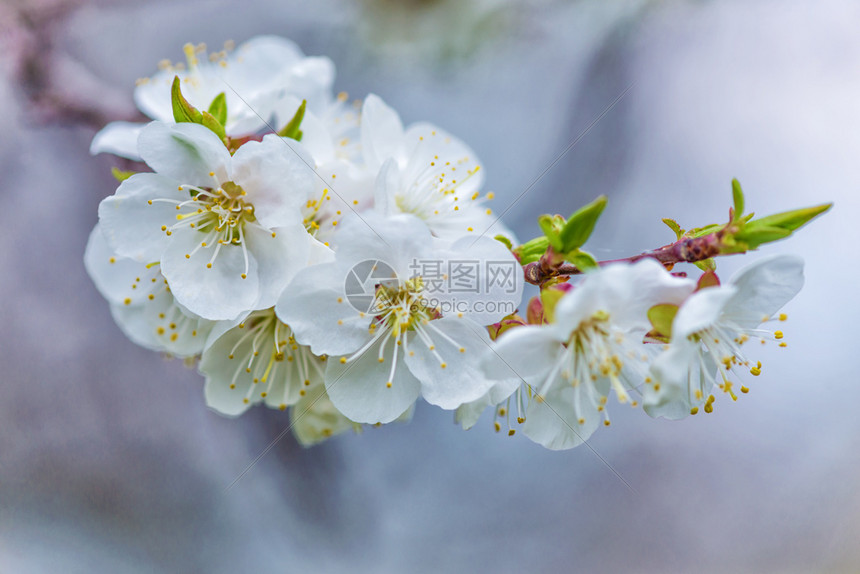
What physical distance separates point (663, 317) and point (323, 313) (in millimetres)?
409

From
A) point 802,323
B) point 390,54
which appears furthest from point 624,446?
point 390,54

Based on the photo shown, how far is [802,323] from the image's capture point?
153 centimetres

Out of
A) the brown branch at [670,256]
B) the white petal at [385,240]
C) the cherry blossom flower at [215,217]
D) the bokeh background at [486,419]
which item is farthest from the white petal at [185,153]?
the bokeh background at [486,419]

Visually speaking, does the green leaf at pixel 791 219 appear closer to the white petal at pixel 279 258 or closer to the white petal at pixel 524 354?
the white petal at pixel 524 354

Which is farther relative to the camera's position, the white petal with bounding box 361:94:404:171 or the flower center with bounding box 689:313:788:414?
the white petal with bounding box 361:94:404:171

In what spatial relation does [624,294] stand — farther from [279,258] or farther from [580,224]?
[279,258]

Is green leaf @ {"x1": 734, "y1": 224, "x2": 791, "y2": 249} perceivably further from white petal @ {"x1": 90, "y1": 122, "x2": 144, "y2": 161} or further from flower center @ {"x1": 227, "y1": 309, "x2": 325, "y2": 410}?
white petal @ {"x1": 90, "y1": 122, "x2": 144, "y2": 161}

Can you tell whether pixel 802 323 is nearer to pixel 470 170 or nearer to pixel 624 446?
pixel 624 446

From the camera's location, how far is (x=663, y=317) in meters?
0.61

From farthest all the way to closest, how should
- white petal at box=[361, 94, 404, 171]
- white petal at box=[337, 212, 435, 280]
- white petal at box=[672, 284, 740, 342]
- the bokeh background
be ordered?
1. the bokeh background
2. white petal at box=[361, 94, 404, 171]
3. white petal at box=[337, 212, 435, 280]
4. white petal at box=[672, 284, 740, 342]

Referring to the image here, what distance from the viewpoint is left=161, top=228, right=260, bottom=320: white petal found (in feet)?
2.29

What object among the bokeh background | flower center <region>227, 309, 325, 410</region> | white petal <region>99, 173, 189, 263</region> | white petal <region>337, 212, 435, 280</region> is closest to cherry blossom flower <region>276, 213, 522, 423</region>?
white petal <region>337, 212, 435, 280</region>

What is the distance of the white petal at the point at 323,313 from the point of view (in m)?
0.68

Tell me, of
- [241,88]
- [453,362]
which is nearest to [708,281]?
[453,362]
